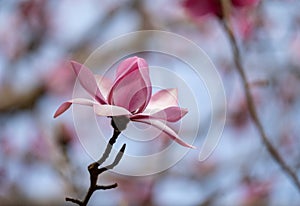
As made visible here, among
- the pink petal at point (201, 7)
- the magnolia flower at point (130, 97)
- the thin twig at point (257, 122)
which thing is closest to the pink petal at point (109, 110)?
the magnolia flower at point (130, 97)

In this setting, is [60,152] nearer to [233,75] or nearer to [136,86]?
[233,75]

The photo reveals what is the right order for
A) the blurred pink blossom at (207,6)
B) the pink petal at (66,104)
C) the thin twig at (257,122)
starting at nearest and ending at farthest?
1. the pink petal at (66,104)
2. the thin twig at (257,122)
3. the blurred pink blossom at (207,6)

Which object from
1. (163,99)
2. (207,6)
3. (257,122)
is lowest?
(257,122)

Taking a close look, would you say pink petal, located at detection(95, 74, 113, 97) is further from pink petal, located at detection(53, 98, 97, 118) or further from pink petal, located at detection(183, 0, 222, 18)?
pink petal, located at detection(183, 0, 222, 18)

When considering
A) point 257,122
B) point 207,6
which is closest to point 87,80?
point 257,122

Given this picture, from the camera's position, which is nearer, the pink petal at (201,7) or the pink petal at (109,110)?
the pink petal at (109,110)

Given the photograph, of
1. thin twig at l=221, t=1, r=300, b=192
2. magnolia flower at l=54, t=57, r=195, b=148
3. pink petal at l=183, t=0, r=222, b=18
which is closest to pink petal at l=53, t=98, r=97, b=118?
magnolia flower at l=54, t=57, r=195, b=148

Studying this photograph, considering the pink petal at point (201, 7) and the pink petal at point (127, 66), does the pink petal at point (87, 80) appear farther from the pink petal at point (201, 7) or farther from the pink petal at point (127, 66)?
the pink petal at point (201, 7)

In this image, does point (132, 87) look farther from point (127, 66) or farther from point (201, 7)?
point (201, 7)
